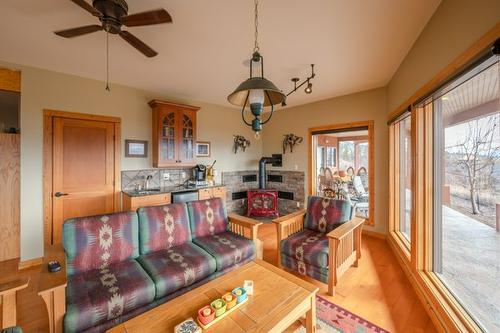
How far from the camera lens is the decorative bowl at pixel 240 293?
1.36 meters

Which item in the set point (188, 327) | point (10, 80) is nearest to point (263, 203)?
point (188, 327)

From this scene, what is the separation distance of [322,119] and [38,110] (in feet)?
15.5

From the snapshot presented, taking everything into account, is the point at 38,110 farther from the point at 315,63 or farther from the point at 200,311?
the point at 315,63

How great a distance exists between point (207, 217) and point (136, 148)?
6.82 ft

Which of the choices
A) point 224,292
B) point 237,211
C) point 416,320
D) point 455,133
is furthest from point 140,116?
point 416,320

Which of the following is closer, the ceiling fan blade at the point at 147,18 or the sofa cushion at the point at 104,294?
the sofa cushion at the point at 104,294

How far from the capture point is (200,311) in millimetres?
1207

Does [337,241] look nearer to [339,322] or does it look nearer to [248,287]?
[339,322]

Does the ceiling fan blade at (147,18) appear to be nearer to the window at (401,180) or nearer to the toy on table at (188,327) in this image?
the toy on table at (188,327)

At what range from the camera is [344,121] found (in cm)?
411

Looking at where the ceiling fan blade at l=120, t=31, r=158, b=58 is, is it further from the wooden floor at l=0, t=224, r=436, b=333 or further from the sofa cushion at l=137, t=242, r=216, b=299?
the wooden floor at l=0, t=224, r=436, b=333

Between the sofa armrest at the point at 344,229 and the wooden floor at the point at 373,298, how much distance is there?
610 mm

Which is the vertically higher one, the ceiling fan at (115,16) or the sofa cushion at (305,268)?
the ceiling fan at (115,16)

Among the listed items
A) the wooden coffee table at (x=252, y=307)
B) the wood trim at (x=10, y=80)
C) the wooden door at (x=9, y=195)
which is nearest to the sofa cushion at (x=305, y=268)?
the wooden coffee table at (x=252, y=307)
